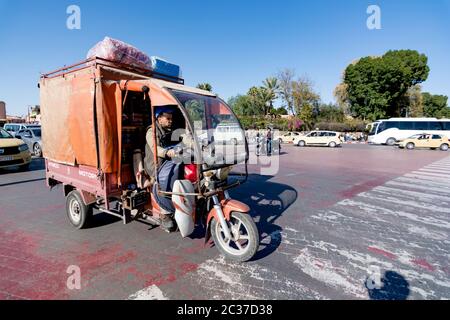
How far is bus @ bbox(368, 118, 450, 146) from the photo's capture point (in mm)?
26328

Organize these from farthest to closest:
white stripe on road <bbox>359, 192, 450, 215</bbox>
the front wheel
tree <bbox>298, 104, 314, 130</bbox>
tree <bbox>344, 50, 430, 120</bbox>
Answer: tree <bbox>298, 104, 314, 130</bbox>, tree <bbox>344, 50, 430, 120</bbox>, white stripe on road <bbox>359, 192, 450, 215</bbox>, the front wheel

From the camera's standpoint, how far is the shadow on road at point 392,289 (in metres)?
2.79

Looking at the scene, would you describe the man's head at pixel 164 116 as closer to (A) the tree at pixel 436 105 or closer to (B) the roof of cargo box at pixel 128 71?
(B) the roof of cargo box at pixel 128 71

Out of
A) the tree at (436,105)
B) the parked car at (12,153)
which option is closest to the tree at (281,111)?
the parked car at (12,153)

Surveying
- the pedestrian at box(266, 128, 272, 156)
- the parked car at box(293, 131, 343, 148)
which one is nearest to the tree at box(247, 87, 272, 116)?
the parked car at box(293, 131, 343, 148)

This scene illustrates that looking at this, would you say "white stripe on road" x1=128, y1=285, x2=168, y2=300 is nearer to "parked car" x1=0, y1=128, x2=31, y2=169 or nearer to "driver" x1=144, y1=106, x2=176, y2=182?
"driver" x1=144, y1=106, x2=176, y2=182

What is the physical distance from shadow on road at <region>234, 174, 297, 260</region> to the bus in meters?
25.3

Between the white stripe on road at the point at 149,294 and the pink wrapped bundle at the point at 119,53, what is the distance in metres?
3.33

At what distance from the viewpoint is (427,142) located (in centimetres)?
2388
